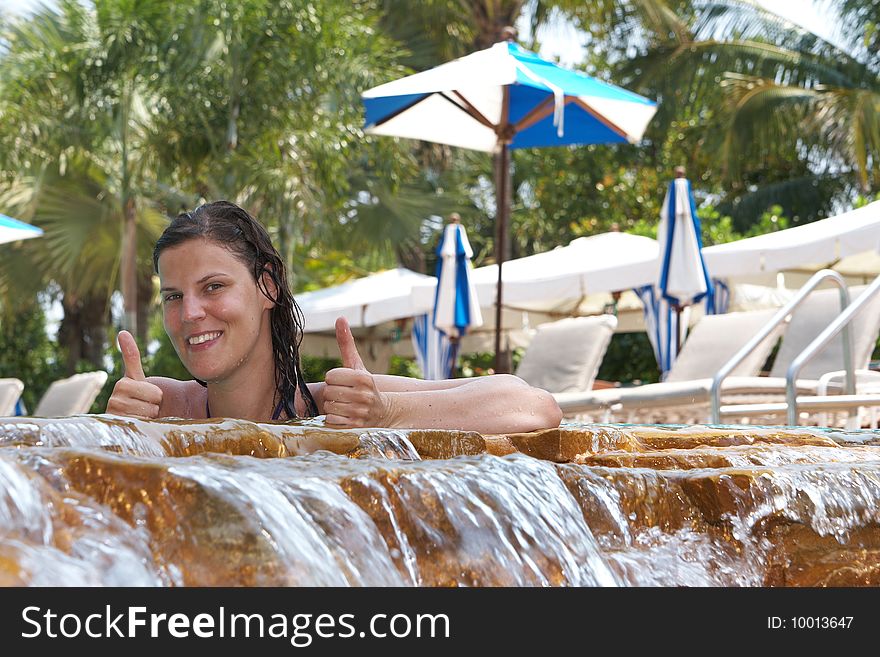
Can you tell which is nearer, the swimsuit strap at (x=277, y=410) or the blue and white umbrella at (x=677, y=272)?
the swimsuit strap at (x=277, y=410)

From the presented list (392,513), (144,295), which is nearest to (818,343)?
(392,513)

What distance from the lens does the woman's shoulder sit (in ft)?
Answer: 9.68

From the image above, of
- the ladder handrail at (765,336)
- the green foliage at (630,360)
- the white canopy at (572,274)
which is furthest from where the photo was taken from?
the green foliage at (630,360)

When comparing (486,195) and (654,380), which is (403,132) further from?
(486,195)

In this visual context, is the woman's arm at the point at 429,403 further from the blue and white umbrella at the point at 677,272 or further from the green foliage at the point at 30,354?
the green foliage at the point at 30,354

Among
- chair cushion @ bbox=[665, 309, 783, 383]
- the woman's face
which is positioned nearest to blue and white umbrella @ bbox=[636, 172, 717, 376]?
chair cushion @ bbox=[665, 309, 783, 383]

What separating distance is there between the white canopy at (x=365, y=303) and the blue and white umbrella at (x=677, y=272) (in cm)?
269

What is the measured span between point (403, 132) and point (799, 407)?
447 centimetres

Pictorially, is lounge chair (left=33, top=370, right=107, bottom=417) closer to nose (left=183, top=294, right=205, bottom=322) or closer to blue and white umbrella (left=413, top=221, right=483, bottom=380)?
blue and white umbrella (left=413, top=221, right=483, bottom=380)

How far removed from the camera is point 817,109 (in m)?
20.2

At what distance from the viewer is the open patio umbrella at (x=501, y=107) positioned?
25.5ft

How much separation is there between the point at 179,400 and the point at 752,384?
4412 millimetres

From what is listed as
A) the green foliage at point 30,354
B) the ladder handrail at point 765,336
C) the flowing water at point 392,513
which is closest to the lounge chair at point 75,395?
the ladder handrail at point 765,336
